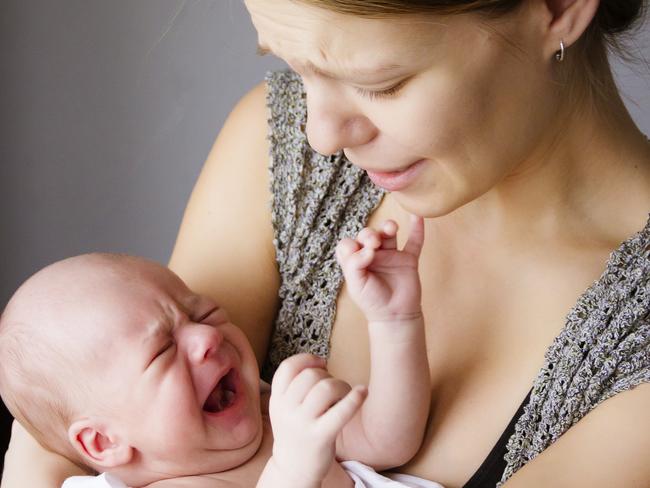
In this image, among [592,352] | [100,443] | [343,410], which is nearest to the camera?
[343,410]

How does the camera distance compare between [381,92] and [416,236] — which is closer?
[381,92]

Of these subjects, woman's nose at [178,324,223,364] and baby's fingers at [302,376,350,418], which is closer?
baby's fingers at [302,376,350,418]

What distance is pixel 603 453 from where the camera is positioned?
1382 millimetres

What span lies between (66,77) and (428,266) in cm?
145

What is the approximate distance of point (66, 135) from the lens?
2.90m

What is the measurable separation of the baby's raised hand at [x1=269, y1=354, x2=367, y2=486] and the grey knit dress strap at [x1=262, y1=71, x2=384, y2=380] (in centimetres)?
40

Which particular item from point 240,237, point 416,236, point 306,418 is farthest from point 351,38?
point 240,237

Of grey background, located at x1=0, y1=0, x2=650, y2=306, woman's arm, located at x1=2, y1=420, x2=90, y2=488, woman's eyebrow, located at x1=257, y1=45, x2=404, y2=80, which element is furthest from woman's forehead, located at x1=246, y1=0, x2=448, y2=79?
grey background, located at x1=0, y1=0, x2=650, y2=306

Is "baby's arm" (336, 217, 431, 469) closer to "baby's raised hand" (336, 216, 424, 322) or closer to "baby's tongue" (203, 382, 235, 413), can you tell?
"baby's raised hand" (336, 216, 424, 322)

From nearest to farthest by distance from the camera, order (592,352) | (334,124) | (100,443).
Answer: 1. (334,124)
2. (592,352)
3. (100,443)

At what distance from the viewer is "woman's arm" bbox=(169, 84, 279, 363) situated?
1.82 m

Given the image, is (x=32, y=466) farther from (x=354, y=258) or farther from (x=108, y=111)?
(x=108, y=111)

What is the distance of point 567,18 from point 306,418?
62 centimetres

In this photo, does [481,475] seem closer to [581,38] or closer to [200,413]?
[200,413]
